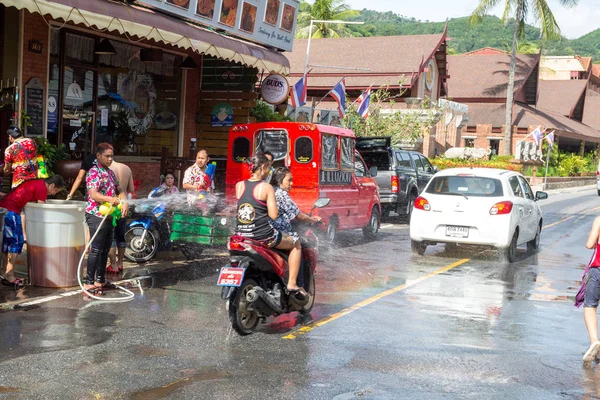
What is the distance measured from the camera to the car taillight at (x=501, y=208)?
14.0m

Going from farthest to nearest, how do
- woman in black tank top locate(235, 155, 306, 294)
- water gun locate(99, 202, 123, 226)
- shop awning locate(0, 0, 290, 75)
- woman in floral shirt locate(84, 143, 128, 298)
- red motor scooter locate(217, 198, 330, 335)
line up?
1. shop awning locate(0, 0, 290, 75)
2. woman in floral shirt locate(84, 143, 128, 298)
3. water gun locate(99, 202, 123, 226)
4. woman in black tank top locate(235, 155, 306, 294)
5. red motor scooter locate(217, 198, 330, 335)

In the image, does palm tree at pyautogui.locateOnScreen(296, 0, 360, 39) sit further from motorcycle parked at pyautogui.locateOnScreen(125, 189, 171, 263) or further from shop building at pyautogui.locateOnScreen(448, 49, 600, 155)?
motorcycle parked at pyautogui.locateOnScreen(125, 189, 171, 263)

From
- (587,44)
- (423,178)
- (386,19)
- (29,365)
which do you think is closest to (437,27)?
(386,19)

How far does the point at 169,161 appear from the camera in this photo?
1633 centimetres

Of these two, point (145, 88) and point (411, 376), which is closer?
point (411, 376)

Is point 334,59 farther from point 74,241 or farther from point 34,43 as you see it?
point 74,241

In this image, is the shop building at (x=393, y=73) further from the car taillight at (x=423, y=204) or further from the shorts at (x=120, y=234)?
the shorts at (x=120, y=234)

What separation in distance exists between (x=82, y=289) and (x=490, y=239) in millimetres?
7387

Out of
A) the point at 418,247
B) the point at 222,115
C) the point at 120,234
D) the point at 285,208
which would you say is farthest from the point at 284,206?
the point at 222,115

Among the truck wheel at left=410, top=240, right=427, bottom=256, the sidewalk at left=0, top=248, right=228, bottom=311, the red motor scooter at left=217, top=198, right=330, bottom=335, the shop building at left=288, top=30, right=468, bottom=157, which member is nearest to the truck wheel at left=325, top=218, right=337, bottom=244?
the truck wheel at left=410, top=240, right=427, bottom=256

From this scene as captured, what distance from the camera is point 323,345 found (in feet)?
24.6

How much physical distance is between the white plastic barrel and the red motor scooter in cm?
284

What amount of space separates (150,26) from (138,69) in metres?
4.59

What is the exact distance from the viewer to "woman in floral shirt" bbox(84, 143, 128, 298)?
31.7ft
